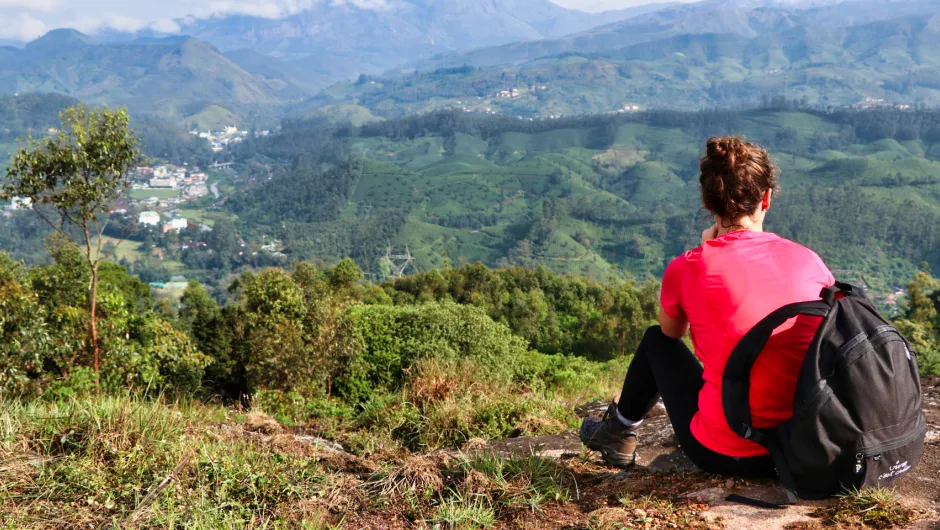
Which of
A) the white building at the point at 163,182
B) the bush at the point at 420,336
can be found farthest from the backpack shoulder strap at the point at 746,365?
the white building at the point at 163,182

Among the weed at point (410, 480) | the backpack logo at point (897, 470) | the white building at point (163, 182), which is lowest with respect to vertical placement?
the white building at point (163, 182)

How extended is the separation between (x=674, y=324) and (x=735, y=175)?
26.1 inches

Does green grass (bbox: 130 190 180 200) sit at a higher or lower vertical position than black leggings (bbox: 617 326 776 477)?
lower

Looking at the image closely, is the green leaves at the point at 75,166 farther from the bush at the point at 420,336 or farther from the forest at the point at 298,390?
the bush at the point at 420,336

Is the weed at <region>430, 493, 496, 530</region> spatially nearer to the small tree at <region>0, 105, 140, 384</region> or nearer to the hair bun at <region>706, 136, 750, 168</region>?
the hair bun at <region>706, 136, 750, 168</region>

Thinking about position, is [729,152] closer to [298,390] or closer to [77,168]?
[77,168]

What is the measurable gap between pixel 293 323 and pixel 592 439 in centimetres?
956

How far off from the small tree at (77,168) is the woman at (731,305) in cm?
713

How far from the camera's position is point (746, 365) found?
2205mm

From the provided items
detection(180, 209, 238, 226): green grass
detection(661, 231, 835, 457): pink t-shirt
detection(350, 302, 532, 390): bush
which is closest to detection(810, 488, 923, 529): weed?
detection(661, 231, 835, 457): pink t-shirt

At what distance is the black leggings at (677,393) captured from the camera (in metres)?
2.54

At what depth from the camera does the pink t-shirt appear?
7.15 ft

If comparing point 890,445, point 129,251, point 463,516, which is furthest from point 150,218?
point 890,445

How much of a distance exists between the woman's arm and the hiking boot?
0.59 m
